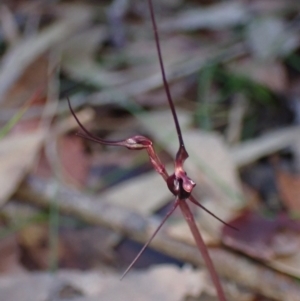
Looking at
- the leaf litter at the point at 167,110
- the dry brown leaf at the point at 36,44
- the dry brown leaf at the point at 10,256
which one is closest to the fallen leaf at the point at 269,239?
the leaf litter at the point at 167,110

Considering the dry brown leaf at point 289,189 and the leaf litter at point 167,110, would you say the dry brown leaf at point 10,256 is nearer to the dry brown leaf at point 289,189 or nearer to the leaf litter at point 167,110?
the leaf litter at point 167,110

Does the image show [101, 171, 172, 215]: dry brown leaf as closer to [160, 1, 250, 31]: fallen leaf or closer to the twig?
the twig

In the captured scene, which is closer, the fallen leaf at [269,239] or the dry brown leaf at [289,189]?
the fallen leaf at [269,239]

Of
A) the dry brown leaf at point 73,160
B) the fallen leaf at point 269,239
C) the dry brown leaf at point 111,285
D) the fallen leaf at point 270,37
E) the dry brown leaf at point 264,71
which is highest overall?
the fallen leaf at point 270,37

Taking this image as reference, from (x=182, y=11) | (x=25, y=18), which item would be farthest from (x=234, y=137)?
(x=25, y=18)

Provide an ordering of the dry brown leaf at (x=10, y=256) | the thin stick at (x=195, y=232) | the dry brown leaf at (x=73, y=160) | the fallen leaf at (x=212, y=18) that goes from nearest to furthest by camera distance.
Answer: the thin stick at (x=195, y=232) → the dry brown leaf at (x=10, y=256) → the dry brown leaf at (x=73, y=160) → the fallen leaf at (x=212, y=18)

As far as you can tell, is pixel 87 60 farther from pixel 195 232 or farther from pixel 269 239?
pixel 195 232

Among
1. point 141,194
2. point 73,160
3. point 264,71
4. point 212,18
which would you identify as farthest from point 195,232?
point 212,18

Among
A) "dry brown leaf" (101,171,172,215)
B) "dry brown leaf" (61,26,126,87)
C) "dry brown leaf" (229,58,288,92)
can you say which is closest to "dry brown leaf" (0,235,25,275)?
"dry brown leaf" (101,171,172,215)

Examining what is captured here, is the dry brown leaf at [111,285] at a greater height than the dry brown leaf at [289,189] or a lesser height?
lesser
